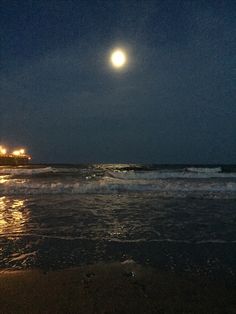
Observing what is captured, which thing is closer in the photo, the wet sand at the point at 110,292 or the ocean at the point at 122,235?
the wet sand at the point at 110,292

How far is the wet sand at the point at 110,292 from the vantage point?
3.12 m

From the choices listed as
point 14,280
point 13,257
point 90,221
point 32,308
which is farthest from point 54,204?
point 32,308

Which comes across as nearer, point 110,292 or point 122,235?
point 110,292

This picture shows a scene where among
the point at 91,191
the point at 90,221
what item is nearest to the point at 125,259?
the point at 90,221

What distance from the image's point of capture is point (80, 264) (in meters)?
4.59

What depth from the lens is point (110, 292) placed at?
353 cm

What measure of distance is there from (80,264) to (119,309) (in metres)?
1.57

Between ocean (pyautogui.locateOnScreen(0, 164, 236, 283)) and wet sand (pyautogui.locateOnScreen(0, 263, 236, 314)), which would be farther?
ocean (pyautogui.locateOnScreen(0, 164, 236, 283))

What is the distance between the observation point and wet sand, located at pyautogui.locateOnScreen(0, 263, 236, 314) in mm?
3125

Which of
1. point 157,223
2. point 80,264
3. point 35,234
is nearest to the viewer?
point 80,264

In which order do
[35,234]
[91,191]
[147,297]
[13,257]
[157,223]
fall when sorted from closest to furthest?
[147,297] → [13,257] → [35,234] → [157,223] → [91,191]

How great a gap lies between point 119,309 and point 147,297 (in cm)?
41

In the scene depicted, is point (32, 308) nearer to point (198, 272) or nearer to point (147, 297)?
point (147, 297)

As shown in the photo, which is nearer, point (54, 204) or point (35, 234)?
point (35, 234)
